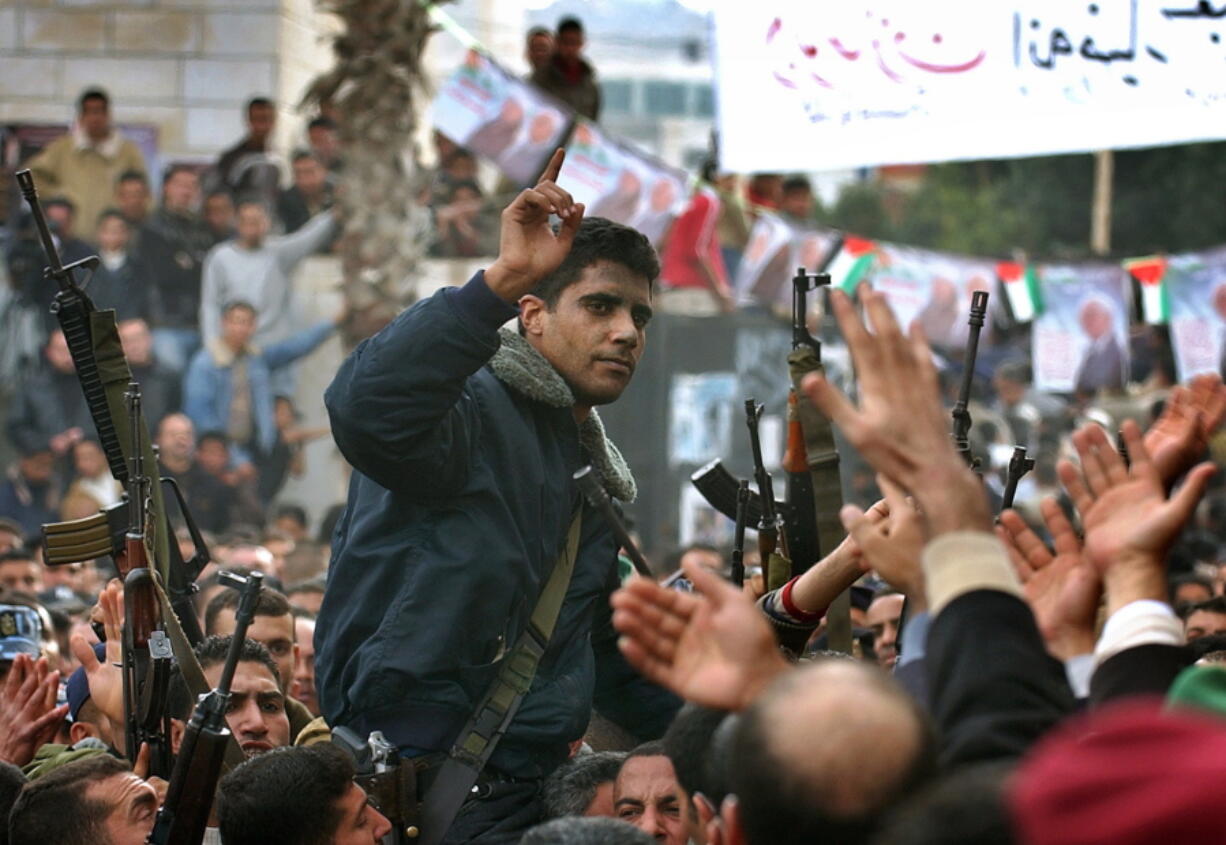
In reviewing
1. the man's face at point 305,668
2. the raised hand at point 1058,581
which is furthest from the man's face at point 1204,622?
the raised hand at point 1058,581

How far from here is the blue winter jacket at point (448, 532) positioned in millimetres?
3773

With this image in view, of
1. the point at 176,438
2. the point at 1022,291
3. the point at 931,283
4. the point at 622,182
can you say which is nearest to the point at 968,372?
the point at 622,182

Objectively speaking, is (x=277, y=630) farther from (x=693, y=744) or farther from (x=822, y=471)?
(x=693, y=744)

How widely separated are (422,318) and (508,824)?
1.20m

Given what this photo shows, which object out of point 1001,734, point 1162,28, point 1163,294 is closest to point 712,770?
point 1001,734

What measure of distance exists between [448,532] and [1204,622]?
12.0 ft

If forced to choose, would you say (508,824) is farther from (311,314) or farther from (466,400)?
(311,314)

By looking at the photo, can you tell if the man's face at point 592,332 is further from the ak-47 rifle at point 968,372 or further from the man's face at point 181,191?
the man's face at point 181,191

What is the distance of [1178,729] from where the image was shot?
1.68m

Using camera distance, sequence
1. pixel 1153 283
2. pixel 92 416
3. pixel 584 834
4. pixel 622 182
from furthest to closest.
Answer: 1. pixel 1153 283
2. pixel 622 182
3. pixel 92 416
4. pixel 584 834

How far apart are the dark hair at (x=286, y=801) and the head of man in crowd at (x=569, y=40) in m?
10.7

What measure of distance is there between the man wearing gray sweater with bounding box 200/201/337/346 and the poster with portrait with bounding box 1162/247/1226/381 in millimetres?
6550

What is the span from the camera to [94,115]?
46.2ft

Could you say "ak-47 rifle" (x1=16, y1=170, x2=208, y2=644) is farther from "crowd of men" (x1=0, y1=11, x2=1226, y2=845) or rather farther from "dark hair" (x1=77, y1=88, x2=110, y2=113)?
"dark hair" (x1=77, y1=88, x2=110, y2=113)
